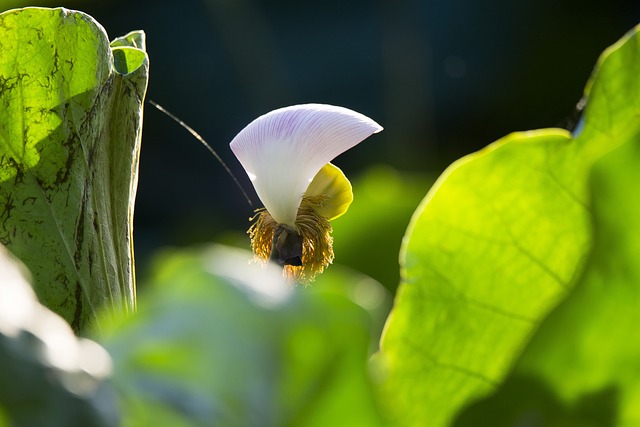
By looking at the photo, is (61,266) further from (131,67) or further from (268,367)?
(268,367)

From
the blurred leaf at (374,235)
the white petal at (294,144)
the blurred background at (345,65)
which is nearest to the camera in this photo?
the white petal at (294,144)

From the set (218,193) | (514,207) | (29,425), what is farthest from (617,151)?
(218,193)

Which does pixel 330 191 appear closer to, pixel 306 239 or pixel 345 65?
pixel 306 239

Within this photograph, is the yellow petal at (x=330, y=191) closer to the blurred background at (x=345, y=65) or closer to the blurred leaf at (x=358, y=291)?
the blurred leaf at (x=358, y=291)

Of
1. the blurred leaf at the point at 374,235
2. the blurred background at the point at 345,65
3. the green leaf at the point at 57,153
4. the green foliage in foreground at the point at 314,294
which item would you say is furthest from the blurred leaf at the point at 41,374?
the blurred background at the point at 345,65

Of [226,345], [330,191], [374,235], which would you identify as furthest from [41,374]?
[374,235]

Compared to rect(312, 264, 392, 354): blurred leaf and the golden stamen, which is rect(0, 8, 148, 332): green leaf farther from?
rect(312, 264, 392, 354): blurred leaf
